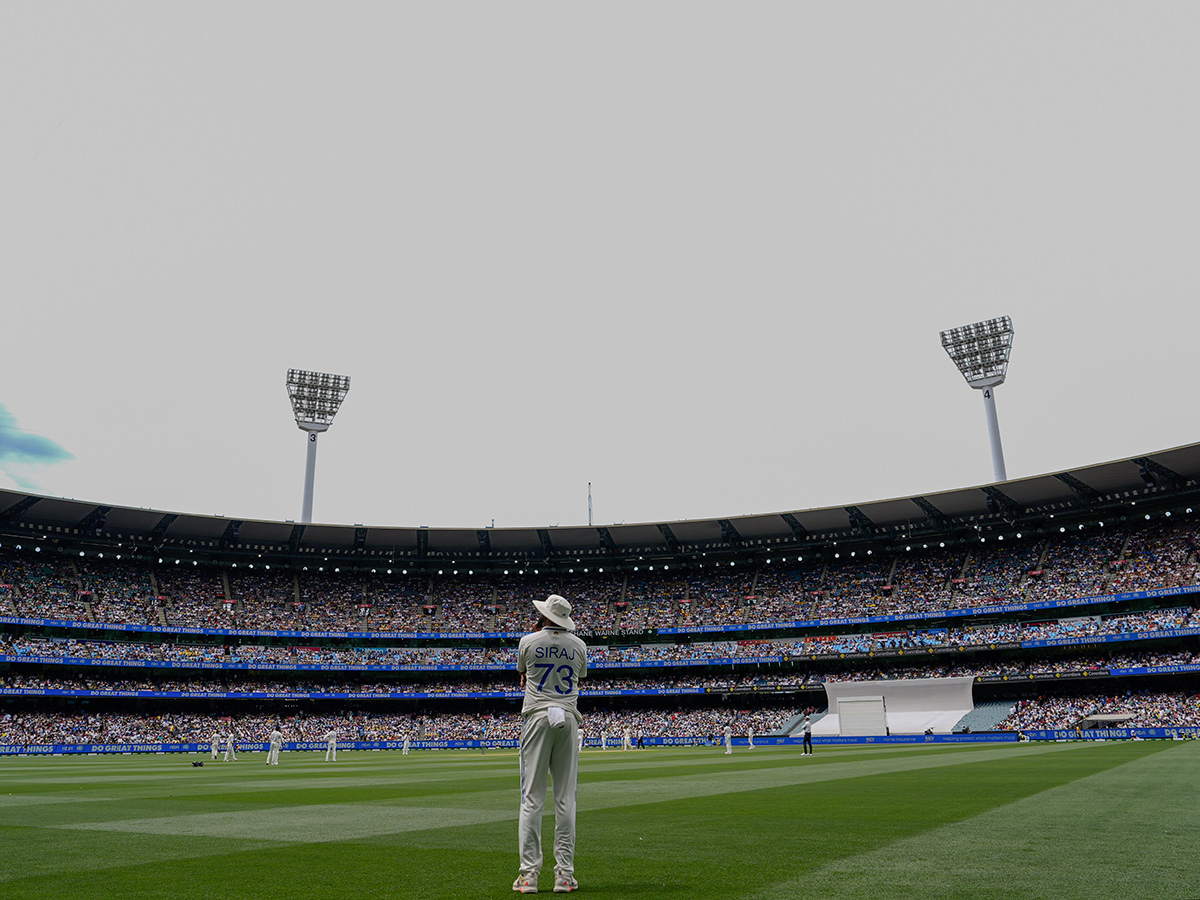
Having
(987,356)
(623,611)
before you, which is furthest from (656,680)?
(987,356)

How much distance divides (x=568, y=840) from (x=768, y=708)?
62177 mm

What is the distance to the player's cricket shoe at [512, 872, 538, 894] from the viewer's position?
6.48m

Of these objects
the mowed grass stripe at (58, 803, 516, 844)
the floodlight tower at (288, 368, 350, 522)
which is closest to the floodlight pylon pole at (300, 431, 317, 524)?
the floodlight tower at (288, 368, 350, 522)

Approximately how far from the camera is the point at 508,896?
20.9 feet

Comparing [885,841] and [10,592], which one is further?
[10,592]

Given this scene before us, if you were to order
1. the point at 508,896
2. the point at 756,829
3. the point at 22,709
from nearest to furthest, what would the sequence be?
the point at 508,896 < the point at 756,829 < the point at 22,709

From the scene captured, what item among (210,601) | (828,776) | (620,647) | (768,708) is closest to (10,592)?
Answer: (210,601)

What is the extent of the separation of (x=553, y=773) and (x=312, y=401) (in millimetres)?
72511

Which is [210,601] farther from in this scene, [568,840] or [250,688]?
[568,840]

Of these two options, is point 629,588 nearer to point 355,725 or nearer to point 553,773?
point 355,725

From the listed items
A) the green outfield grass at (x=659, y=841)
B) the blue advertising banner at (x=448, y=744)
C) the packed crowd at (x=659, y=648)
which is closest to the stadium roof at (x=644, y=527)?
the packed crowd at (x=659, y=648)

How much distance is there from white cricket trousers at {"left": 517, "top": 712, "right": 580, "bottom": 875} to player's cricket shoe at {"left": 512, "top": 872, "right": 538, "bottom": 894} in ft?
0.68

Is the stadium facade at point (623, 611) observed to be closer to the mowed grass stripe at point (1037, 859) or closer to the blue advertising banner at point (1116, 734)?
the blue advertising banner at point (1116, 734)

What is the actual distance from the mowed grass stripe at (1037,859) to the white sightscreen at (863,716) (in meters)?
42.1
